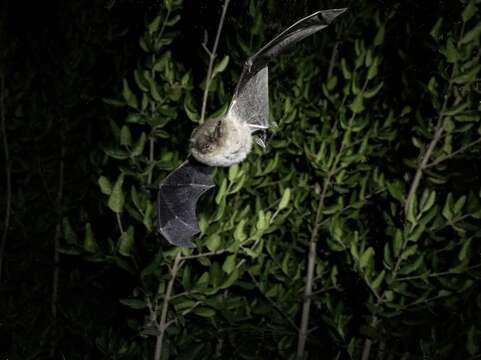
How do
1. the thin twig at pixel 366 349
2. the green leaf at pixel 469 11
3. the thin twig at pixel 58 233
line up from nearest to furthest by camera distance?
1. the green leaf at pixel 469 11
2. the thin twig at pixel 366 349
3. the thin twig at pixel 58 233

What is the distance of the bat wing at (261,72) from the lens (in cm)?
61

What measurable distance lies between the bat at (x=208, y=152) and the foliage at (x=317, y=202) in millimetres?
61

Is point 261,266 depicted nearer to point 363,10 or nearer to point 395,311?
point 395,311

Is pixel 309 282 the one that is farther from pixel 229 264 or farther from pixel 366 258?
pixel 229 264

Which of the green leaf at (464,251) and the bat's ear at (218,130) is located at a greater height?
the bat's ear at (218,130)

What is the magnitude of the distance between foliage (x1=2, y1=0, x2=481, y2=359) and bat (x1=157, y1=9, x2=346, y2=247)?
6 centimetres

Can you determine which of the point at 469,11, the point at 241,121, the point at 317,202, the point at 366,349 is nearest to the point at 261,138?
the point at 241,121

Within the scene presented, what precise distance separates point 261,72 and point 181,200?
328 millimetres

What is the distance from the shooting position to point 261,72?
0.93 meters

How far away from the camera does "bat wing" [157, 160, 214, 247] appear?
859mm

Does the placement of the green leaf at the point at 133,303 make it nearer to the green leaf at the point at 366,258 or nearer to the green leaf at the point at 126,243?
the green leaf at the point at 126,243

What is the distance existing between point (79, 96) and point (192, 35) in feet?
1.92

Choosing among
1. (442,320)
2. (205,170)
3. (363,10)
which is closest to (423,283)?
(442,320)

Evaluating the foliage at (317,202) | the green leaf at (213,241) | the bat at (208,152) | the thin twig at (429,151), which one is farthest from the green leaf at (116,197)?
the thin twig at (429,151)
